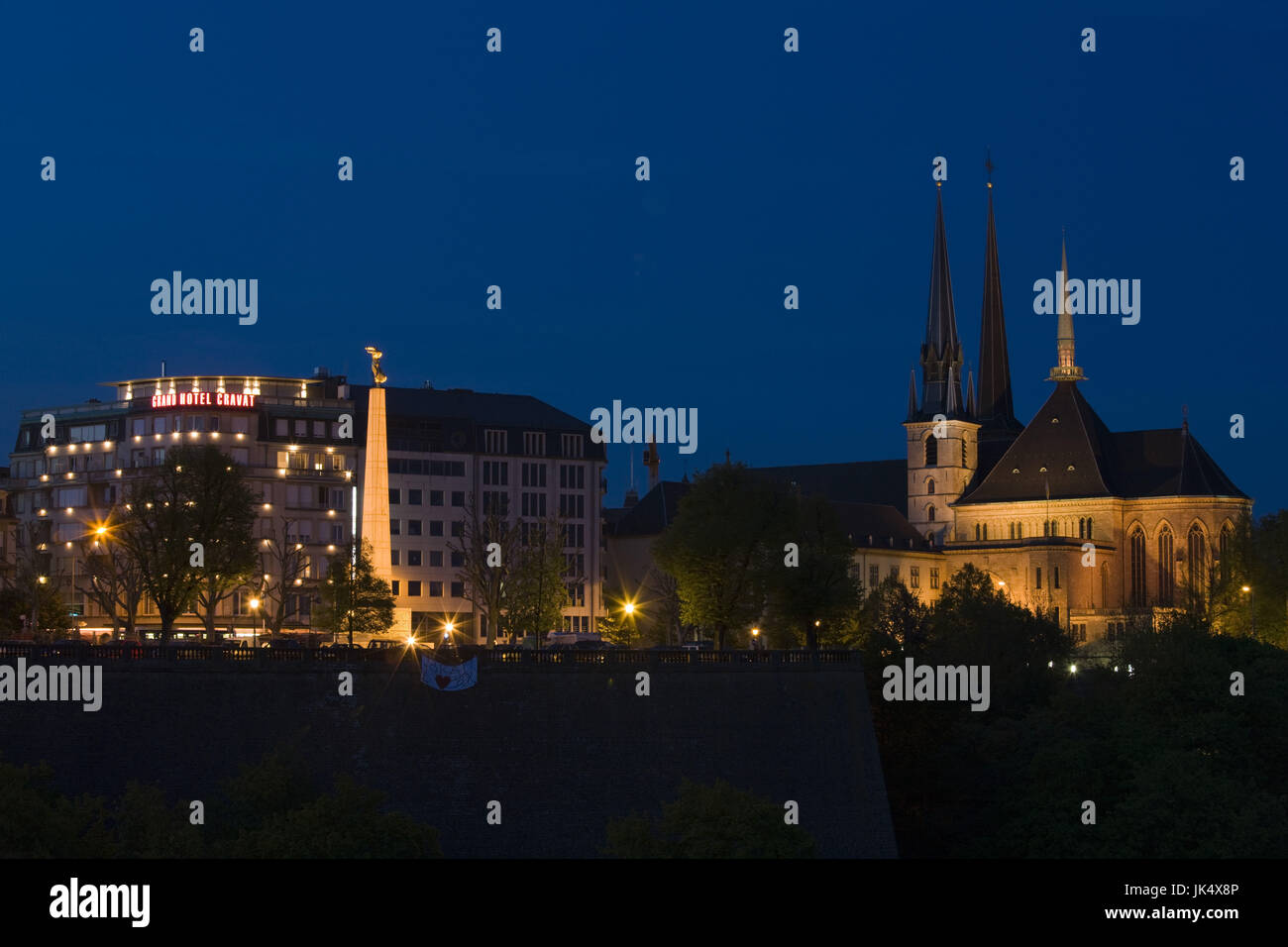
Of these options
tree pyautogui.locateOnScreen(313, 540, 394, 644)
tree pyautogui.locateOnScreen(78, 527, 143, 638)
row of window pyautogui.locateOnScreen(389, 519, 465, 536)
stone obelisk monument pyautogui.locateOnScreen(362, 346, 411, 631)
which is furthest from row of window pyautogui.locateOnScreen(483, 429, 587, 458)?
stone obelisk monument pyautogui.locateOnScreen(362, 346, 411, 631)

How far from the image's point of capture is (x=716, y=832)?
64062 millimetres

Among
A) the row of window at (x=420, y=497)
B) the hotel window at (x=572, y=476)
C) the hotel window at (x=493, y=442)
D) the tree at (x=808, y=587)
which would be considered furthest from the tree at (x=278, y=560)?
the tree at (x=808, y=587)

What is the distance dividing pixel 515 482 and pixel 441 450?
655 centimetres

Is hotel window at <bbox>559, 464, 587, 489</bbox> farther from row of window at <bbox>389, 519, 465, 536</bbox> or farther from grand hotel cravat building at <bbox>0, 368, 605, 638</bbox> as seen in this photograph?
row of window at <bbox>389, 519, 465, 536</bbox>

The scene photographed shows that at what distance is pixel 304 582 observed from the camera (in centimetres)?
14712

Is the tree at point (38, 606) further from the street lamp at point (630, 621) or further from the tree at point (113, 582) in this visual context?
the street lamp at point (630, 621)

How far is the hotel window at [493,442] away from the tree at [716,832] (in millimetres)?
98543

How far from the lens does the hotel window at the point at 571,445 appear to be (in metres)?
168

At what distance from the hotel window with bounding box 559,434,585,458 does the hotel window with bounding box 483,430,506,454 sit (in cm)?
530

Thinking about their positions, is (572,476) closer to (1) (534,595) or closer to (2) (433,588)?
(2) (433,588)

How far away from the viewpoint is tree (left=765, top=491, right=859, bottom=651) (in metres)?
103
